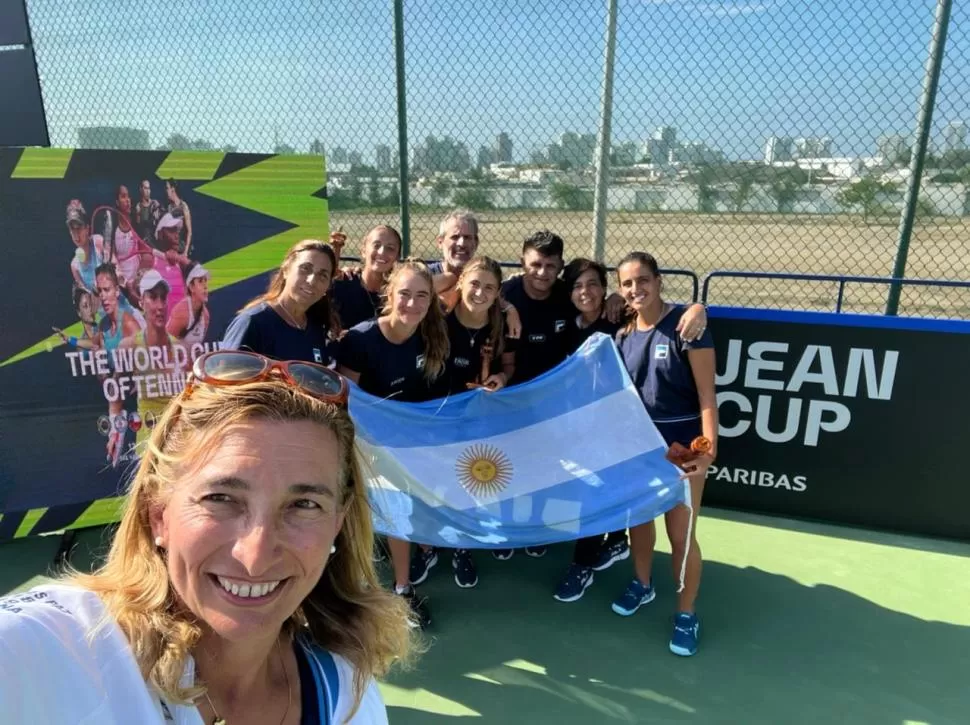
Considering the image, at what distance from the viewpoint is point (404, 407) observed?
142 inches

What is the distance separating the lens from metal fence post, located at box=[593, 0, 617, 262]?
477cm

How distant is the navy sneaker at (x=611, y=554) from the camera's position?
4000mm

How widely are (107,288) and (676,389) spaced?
123 inches

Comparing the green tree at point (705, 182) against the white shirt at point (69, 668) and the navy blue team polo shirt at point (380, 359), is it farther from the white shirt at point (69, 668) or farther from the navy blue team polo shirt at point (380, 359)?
the white shirt at point (69, 668)

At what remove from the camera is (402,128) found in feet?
17.8

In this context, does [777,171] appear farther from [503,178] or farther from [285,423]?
[285,423]

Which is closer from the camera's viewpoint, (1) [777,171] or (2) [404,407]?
(2) [404,407]

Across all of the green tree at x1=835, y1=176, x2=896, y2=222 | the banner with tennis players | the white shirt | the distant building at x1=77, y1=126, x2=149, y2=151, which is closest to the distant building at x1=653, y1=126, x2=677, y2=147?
the green tree at x1=835, y1=176, x2=896, y2=222

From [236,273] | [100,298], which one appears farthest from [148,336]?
[236,273]

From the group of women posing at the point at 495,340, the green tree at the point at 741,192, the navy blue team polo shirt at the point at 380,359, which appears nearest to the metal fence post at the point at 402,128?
the group of women posing at the point at 495,340

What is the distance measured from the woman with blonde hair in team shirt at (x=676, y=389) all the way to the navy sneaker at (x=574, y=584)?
22 centimetres

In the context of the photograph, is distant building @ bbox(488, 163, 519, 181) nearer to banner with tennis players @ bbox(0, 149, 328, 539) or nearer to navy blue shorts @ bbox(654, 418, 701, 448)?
banner with tennis players @ bbox(0, 149, 328, 539)

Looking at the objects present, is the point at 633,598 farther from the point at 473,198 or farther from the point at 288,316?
the point at 473,198

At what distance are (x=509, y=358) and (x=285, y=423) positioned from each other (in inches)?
107
